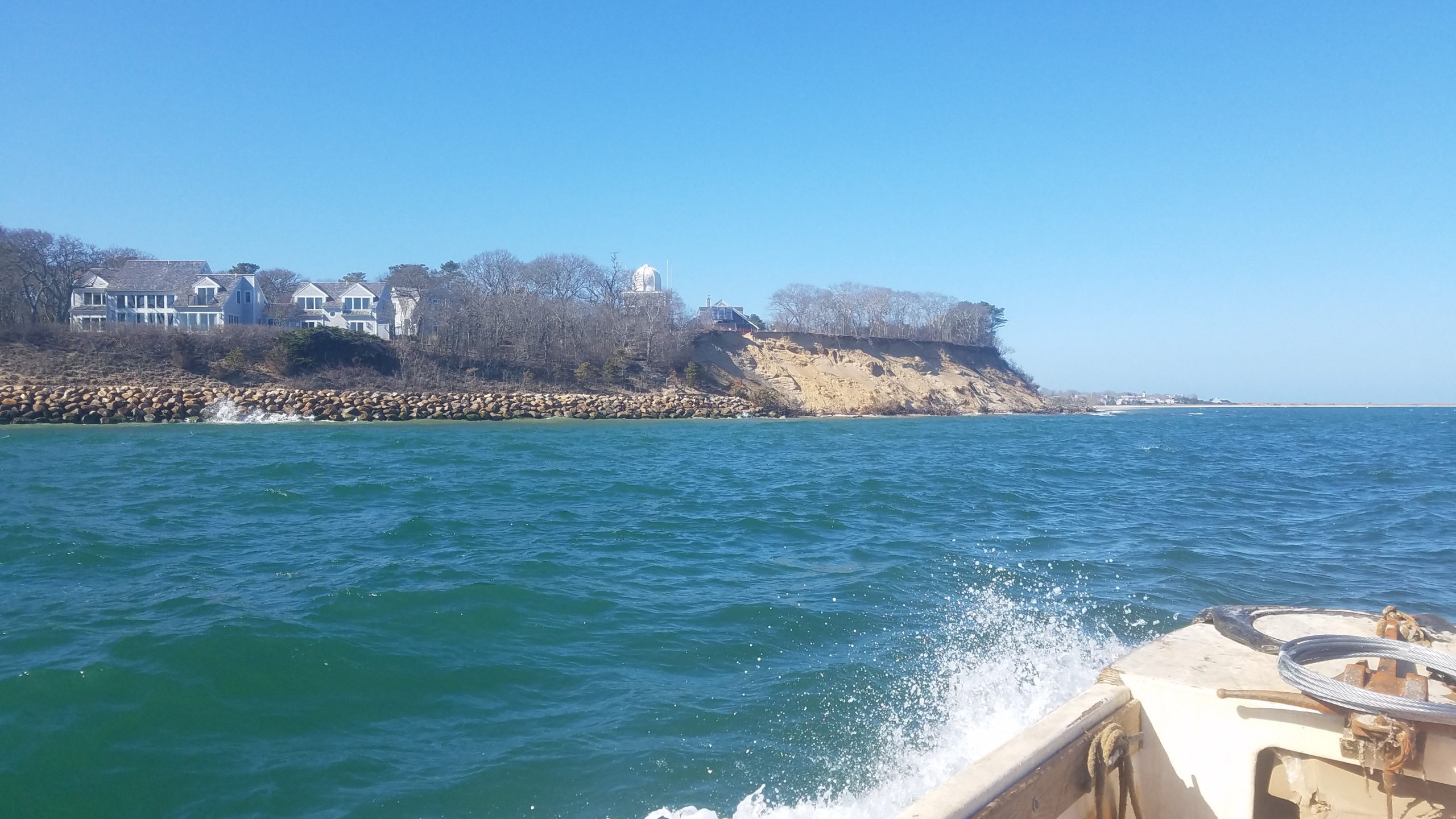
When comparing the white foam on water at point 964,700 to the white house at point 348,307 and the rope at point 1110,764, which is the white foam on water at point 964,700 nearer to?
the rope at point 1110,764

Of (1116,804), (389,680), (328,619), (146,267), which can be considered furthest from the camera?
(146,267)

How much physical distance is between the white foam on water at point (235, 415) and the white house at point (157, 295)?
23.1 meters

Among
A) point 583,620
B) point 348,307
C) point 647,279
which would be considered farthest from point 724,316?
point 583,620

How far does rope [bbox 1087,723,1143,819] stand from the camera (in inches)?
140

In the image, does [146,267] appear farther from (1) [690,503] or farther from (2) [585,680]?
(2) [585,680]

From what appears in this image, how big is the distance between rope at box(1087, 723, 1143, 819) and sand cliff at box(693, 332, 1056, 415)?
199 ft

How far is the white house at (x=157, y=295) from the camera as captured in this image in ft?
200

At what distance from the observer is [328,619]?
26.8ft

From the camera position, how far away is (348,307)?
70125 millimetres

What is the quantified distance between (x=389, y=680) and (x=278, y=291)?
82.9m

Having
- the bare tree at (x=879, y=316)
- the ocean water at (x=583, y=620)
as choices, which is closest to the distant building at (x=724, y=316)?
the bare tree at (x=879, y=316)

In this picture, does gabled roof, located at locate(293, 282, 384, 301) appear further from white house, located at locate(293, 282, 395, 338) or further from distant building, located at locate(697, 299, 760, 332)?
distant building, located at locate(697, 299, 760, 332)

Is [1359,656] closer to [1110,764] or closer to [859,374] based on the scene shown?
[1110,764]

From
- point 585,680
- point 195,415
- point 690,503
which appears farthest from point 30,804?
point 195,415
